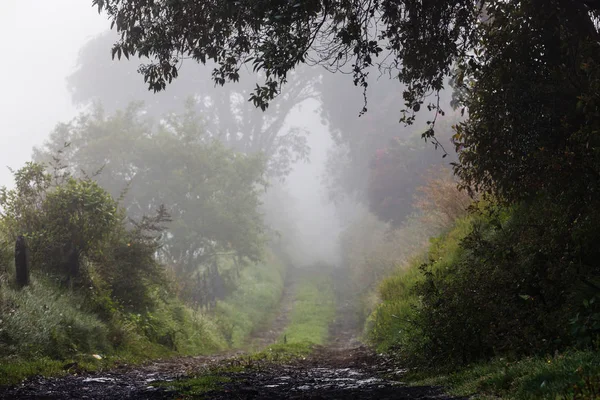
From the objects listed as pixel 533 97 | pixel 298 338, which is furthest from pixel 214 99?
pixel 533 97

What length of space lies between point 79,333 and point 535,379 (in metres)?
8.83

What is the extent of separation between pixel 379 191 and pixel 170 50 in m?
24.7

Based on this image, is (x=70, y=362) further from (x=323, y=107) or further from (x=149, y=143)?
(x=323, y=107)

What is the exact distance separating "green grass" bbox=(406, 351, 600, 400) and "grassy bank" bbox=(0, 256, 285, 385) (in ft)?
18.9

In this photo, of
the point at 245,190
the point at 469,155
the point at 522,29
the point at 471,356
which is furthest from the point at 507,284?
the point at 245,190

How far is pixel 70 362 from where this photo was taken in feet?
29.6

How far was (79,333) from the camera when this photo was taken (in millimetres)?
10688

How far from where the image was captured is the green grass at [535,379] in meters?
3.97

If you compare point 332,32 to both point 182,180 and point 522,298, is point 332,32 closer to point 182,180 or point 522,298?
point 522,298

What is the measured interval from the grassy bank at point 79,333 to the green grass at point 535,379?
576 cm

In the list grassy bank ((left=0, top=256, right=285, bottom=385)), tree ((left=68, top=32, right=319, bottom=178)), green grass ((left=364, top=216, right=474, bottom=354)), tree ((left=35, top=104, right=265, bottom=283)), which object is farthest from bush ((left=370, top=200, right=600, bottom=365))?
tree ((left=68, top=32, right=319, bottom=178))

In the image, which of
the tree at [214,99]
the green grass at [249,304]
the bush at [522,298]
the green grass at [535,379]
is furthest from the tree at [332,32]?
the tree at [214,99]

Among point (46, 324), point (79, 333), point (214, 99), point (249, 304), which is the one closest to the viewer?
point (46, 324)

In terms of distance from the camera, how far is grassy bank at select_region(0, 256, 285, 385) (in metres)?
8.75
